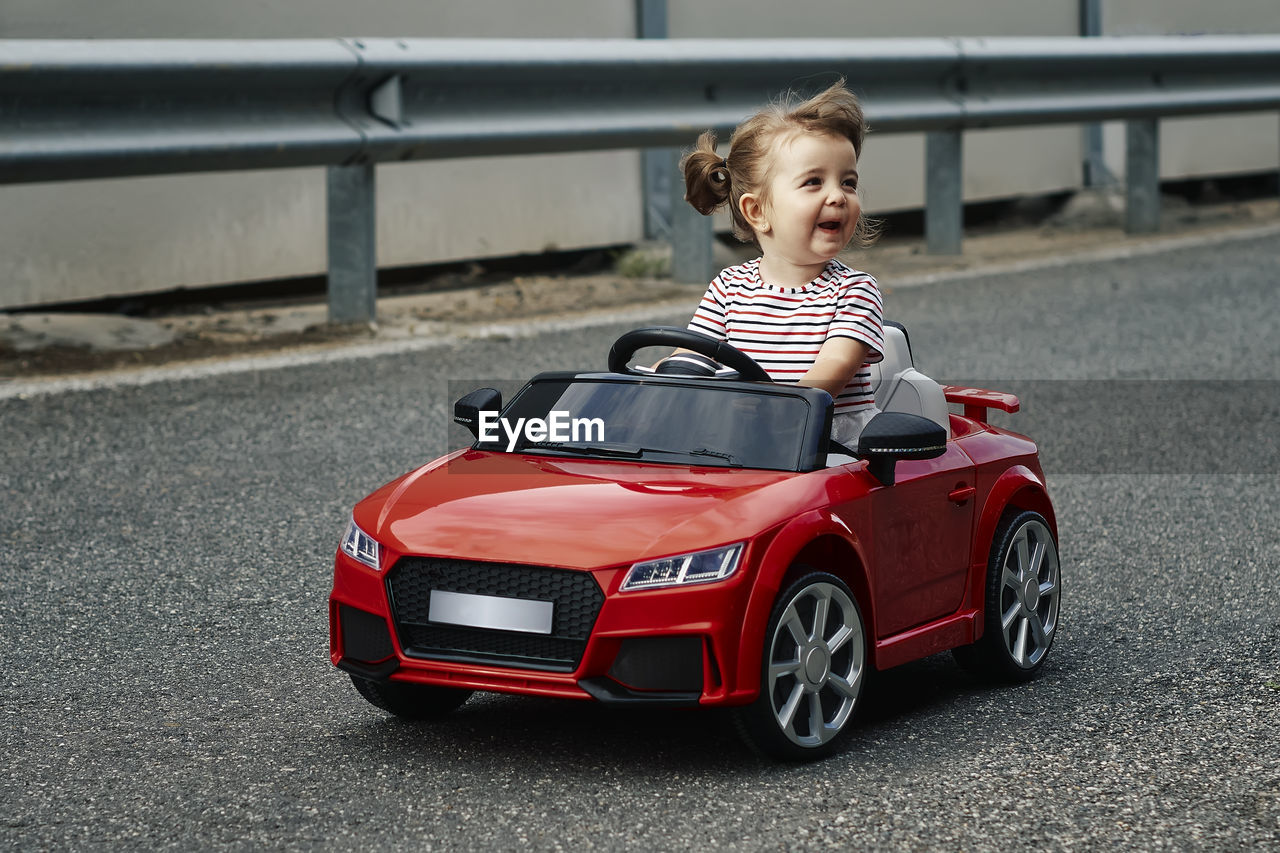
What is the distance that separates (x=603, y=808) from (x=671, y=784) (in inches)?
8.3

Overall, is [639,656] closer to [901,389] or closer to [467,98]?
[901,389]

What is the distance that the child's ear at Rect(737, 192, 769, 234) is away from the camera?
187 inches

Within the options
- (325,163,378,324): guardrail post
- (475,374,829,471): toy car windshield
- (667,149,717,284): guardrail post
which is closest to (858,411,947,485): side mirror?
(475,374,829,471): toy car windshield

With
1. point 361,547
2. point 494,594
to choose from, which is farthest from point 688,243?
point 494,594

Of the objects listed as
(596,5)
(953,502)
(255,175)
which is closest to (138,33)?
(255,175)

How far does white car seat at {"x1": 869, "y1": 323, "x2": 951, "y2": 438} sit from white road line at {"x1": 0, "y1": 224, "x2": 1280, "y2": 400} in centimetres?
437

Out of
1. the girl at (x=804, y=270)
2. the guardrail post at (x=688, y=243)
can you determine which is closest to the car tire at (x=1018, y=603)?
the girl at (x=804, y=270)

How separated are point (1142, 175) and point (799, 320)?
991 centimetres

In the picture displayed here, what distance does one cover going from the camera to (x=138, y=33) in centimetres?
973

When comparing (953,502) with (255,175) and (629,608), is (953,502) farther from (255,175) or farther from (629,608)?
(255,175)

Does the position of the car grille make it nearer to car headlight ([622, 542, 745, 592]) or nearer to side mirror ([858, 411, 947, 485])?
car headlight ([622, 542, 745, 592])

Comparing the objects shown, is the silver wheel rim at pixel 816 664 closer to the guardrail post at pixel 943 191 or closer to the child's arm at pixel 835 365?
the child's arm at pixel 835 365

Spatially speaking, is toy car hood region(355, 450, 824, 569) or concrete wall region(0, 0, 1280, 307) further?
concrete wall region(0, 0, 1280, 307)

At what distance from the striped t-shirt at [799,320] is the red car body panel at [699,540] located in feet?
1.09
